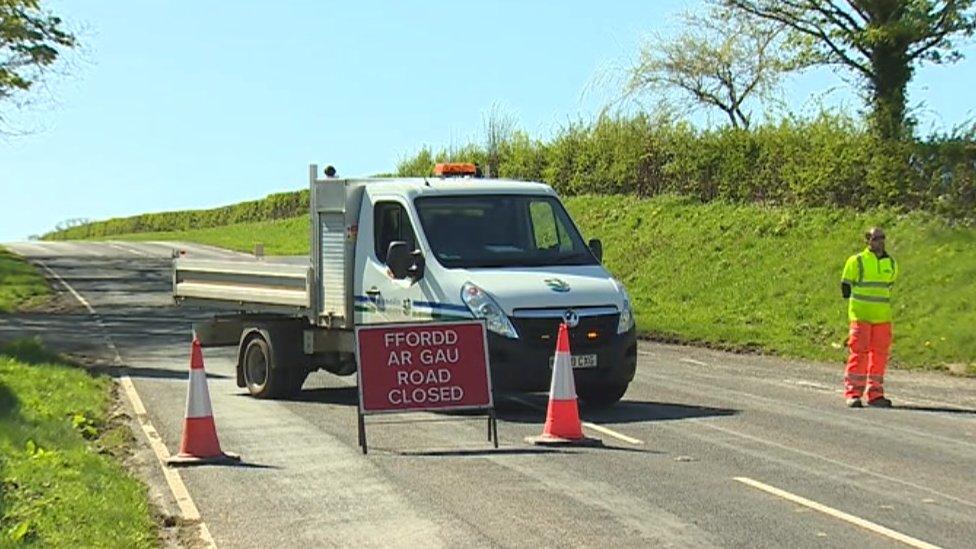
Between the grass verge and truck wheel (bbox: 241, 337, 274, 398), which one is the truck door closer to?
truck wheel (bbox: 241, 337, 274, 398)

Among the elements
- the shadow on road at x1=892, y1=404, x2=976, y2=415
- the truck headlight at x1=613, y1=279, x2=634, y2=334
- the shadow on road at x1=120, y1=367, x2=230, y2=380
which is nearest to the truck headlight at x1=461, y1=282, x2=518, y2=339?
the truck headlight at x1=613, y1=279, x2=634, y2=334

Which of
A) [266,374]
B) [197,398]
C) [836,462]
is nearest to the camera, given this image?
[836,462]

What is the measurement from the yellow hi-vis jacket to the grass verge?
2192 cm

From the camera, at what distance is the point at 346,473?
1172 centimetres

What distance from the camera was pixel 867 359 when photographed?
16.5m

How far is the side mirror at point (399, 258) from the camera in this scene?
15352 mm

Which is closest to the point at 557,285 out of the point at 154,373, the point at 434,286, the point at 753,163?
the point at 434,286

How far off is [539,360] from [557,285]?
822mm

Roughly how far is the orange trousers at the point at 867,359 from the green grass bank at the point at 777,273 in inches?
201

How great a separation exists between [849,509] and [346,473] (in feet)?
12.8

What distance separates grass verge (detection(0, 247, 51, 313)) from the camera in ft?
116

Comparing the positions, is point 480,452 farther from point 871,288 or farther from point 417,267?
Result: point 871,288

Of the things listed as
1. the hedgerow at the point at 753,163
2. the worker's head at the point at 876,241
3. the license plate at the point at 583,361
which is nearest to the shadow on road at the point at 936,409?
the worker's head at the point at 876,241

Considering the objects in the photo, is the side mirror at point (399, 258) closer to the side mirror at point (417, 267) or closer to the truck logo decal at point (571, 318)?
the side mirror at point (417, 267)
